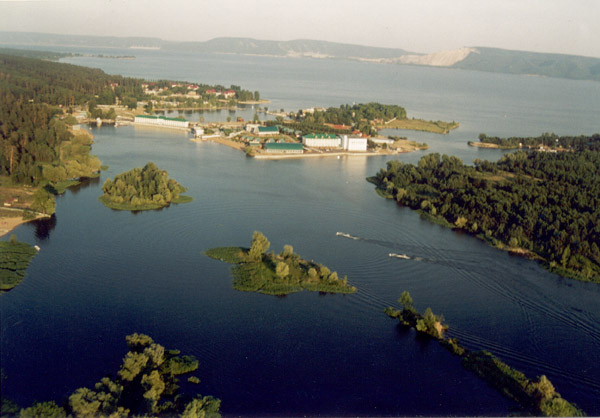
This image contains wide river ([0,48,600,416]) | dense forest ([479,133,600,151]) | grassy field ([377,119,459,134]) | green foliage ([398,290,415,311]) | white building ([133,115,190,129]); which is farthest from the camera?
grassy field ([377,119,459,134])

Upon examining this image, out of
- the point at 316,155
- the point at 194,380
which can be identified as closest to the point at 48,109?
the point at 316,155

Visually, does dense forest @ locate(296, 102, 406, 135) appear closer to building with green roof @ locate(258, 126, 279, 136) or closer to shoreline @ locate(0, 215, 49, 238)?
building with green roof @ locate(258, 126, 279, 136)

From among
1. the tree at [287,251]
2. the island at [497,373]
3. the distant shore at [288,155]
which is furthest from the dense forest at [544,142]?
the island at [497,373]

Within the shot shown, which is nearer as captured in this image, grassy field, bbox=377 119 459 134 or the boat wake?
the boat wake

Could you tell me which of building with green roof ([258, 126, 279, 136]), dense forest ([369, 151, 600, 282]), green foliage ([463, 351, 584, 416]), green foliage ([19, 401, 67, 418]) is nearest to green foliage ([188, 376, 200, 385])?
green foliage ([19, 401, 67, 418])

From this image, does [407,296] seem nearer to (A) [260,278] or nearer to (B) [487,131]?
(A) [260,278]

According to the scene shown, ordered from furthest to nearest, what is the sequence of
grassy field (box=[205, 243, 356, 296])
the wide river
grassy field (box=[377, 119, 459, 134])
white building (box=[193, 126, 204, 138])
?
grassy field (box=[377, 119, 459, 134]) → white building (box=[193, 126, 204, 138]) → grassy field (box=[205, 243, 356, 296]) → the wide river

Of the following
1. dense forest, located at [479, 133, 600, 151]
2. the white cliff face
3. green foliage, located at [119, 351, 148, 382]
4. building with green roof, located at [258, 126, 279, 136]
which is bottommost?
green foliage, located at [119, 351, 148, 382]

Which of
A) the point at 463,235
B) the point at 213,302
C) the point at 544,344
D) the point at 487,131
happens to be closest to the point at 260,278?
the point at 213,302
